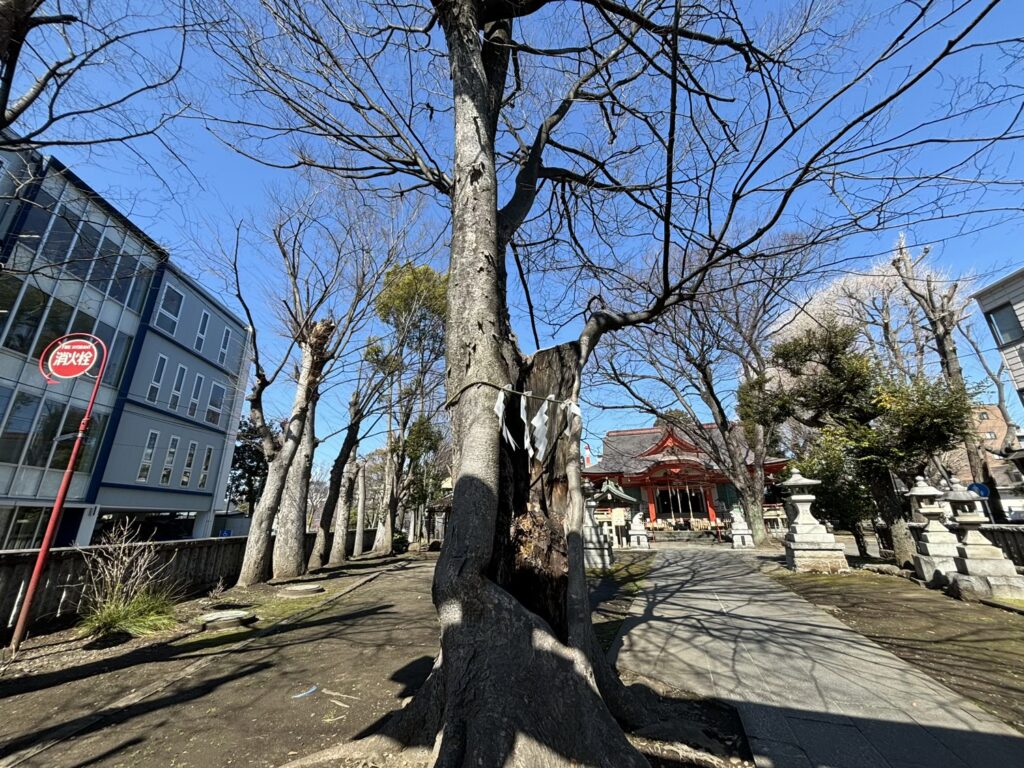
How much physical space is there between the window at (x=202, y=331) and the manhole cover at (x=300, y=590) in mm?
13964

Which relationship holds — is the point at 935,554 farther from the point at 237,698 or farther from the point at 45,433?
the point at 45,433

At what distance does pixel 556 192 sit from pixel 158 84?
4174 millimetres

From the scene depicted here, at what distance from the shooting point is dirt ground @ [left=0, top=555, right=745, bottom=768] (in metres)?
2.54

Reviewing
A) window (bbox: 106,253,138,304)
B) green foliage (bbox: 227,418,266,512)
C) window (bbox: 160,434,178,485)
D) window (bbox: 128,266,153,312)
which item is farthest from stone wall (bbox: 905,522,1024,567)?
green foliage (bbox: 227,418,266,512)

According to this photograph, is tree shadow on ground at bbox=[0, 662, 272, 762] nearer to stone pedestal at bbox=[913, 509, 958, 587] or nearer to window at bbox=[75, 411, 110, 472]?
stone pedestal at bbox=[913, 509, 958, 587]

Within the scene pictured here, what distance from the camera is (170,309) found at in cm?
1616

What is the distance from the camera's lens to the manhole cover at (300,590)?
7.67m

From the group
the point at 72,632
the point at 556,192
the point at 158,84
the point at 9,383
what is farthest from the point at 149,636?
the point at 9,383

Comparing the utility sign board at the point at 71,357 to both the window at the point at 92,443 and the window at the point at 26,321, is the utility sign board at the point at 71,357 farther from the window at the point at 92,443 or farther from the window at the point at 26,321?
the window at the point at 92,443

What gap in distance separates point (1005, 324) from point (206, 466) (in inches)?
1255

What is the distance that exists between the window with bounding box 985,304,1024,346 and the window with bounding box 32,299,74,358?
3105 cm

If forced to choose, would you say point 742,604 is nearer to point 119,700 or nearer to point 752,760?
point 752,760

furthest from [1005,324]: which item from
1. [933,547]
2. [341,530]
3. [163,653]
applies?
[163,653]

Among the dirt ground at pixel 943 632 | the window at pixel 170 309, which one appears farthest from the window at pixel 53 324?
the dirt ground at pixel 943 632
